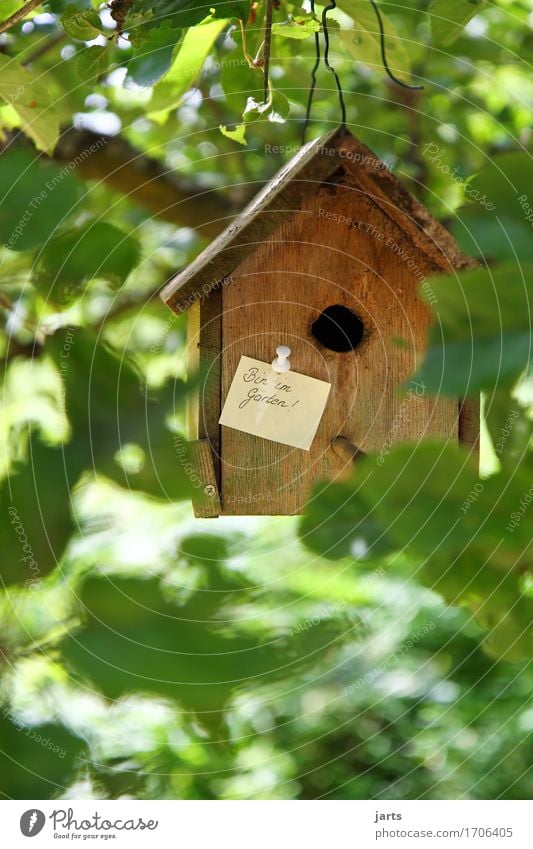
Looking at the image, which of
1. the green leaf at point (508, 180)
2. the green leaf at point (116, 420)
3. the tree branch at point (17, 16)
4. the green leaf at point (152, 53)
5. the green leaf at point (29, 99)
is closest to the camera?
the green leaf at point (116, 420)

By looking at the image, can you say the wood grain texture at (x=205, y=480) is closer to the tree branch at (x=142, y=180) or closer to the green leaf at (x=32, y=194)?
the green leaf at (x=32, y=194)

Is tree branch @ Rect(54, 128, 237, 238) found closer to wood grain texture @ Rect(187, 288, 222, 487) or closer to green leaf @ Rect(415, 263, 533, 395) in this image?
wood grain texture @ Rect(187, 288, 222, 487)

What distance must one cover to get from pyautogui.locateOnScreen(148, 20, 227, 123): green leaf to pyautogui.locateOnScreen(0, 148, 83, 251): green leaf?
50 cm

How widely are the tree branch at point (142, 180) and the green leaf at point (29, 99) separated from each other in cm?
43

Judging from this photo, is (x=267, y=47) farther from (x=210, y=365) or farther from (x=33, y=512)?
(x=33, y=512)

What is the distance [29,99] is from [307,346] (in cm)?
40

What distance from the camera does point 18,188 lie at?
468 mm

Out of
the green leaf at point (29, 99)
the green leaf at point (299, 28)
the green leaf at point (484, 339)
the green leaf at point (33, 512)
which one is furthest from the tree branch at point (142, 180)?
the green leaf at point (33, 512)

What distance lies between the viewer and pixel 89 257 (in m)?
0.38

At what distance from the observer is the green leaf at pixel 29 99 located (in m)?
1.00

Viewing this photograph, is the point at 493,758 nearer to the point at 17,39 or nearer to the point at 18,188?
the point at 17,39

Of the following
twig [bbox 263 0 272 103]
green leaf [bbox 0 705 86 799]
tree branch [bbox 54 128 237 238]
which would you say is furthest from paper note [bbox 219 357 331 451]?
tree branch [bbox 54 128 237 238]

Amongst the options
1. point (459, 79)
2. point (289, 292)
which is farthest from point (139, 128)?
point (289, 292)

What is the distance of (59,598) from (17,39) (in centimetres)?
139
